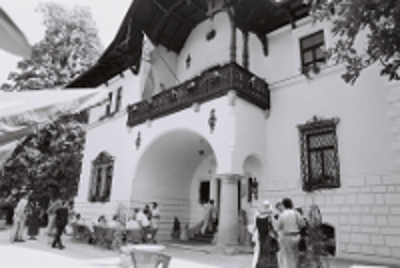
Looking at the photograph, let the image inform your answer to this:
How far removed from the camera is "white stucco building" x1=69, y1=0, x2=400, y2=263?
9.82 metres

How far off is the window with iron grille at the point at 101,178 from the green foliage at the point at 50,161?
13.8ft

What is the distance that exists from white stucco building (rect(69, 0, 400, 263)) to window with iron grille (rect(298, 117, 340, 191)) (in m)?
0.04

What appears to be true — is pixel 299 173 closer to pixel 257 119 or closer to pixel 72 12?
pixel 257 119

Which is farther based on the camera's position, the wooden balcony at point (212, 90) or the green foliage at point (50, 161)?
the green foliage at point (50, 161)

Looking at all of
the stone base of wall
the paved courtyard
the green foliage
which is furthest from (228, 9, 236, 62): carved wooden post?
the green foliage

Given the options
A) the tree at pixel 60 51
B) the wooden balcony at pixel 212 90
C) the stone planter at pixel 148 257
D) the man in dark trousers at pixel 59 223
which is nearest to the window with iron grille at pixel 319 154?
the wooden balcony at pixel 212 90

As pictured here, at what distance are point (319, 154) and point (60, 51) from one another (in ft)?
69.9

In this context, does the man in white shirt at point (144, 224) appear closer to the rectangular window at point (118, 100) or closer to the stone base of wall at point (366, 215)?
the stone base of wall at point (366, 215)

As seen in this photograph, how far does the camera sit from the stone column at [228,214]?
10.3 m

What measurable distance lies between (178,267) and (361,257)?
220 inches

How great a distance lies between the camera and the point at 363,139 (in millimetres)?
10141

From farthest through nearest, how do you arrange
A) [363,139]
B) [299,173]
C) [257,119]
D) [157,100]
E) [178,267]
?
1. [157,100]
2. [257,119]
3. [299,173]
4. [363,139]
5. [178,267]

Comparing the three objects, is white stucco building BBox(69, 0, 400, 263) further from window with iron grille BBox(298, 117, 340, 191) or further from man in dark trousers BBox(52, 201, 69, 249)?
man in dark trousers BBox(52, 201, 69, 249)

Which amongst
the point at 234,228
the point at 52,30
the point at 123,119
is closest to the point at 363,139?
the point at 234,228
